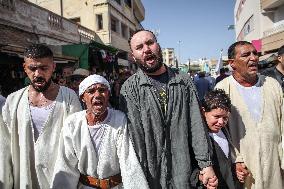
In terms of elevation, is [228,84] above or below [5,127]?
above

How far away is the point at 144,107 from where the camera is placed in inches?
116

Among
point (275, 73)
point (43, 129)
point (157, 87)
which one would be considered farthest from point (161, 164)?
point (275, 73)

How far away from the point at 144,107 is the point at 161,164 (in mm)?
524

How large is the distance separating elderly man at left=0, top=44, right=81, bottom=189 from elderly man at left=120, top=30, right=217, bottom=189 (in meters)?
0.70

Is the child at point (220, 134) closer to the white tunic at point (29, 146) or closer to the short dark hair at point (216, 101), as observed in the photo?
the short dark hair at point (216, 101)

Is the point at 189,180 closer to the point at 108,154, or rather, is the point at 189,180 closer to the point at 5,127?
the point at 108,154

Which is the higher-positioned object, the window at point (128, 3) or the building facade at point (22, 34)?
the window at point (128, 3)

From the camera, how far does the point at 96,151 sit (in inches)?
112

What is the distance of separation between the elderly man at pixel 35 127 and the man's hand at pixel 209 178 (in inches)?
53.9

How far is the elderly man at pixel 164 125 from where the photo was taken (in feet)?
9.44

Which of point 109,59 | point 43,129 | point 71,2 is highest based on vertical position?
point 71,2

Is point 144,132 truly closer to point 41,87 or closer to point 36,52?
point 41,87

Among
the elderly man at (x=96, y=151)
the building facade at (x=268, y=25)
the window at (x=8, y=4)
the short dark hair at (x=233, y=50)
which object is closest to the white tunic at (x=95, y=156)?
the elderly man at (x=96, y=151)

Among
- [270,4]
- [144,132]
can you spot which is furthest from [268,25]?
[144,132]
